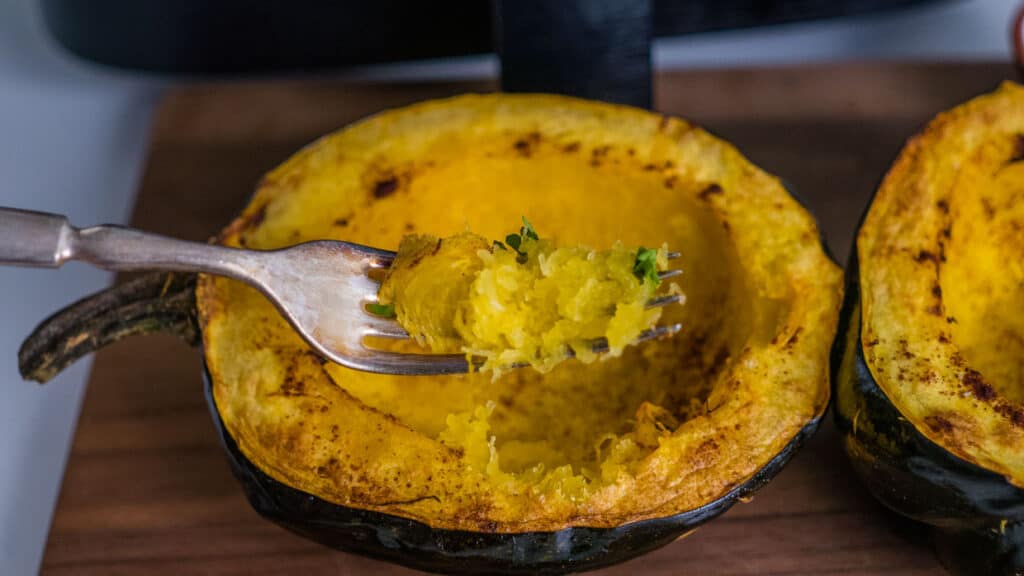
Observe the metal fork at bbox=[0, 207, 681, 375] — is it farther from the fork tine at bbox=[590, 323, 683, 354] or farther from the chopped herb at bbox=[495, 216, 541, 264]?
the chopped herb at bbox=[495, 216, 541, 264]

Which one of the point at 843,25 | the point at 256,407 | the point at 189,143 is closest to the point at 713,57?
the point at 843,25

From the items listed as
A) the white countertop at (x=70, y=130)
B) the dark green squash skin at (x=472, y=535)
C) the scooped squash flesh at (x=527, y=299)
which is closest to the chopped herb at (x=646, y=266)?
the scooped squash flesh at (x=527, y=299)

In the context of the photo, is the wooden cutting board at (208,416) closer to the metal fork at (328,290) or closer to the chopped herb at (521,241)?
the metal fork at (328,290)

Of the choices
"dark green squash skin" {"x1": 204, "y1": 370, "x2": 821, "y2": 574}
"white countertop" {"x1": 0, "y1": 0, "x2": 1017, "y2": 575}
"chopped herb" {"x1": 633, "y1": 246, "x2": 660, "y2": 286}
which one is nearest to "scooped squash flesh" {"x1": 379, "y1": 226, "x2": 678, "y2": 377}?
"chopped herb" {"x1": 633, "y1": 246, "x2": 660, "y2": 286}

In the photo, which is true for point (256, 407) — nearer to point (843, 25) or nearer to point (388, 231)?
point (388, 231)

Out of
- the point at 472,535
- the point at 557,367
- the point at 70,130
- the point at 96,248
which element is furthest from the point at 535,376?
the point at 70,130
